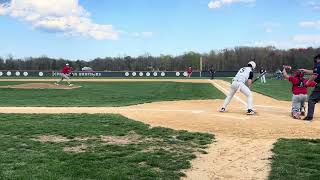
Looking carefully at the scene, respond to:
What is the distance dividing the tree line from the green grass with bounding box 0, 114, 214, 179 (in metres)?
97.6

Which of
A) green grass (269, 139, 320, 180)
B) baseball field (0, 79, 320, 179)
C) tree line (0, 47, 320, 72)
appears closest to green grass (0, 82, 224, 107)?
baseball field (0, 79, 320, 179)

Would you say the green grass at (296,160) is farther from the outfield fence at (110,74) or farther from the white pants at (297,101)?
the outfield fence at (110,74)

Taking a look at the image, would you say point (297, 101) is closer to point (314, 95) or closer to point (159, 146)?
point (314, 95)

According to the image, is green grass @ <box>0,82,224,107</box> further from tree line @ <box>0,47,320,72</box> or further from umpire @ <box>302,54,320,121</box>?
tree line @ <box>0,47,320,72</box>

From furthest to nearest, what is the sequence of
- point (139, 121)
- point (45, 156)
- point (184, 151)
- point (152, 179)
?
point (139, 121) → point (184, 151) → point (45, 156) → point (152, 179)

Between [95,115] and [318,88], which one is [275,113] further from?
[95,115]

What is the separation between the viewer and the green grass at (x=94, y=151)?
26.0ft

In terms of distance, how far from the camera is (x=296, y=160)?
891 centimetres

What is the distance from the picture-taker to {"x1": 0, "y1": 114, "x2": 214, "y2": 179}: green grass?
312 inches

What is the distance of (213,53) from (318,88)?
378 feet

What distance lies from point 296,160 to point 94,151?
12.6 feet

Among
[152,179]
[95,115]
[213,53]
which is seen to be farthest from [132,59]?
[152,179]

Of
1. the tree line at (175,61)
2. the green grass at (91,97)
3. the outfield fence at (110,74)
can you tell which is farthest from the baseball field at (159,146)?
the tree line at (175,61)

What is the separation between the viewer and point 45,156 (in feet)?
30.0
